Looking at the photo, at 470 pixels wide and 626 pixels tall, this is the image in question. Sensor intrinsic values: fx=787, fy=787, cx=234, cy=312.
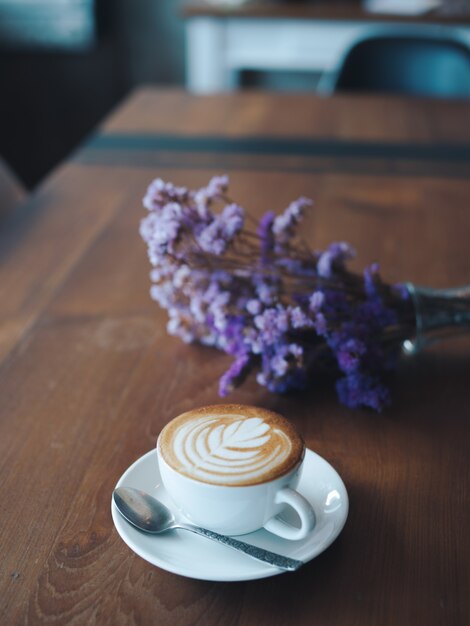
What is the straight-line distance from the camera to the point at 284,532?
1.81ft

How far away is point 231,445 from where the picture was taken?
0.57 metres

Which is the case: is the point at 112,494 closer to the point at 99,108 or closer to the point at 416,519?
the point at 416,519

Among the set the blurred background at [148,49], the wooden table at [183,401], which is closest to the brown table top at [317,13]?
the blurred background at [148,49]

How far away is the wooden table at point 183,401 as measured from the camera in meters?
0.54

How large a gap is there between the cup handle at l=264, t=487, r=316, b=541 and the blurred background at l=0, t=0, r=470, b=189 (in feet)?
7.41

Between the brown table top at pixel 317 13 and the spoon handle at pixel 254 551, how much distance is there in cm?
283

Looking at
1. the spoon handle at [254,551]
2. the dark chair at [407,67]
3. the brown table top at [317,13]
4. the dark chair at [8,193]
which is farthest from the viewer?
A: the brown table top at [317,13]

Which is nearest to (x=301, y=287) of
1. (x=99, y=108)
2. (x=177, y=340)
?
(x=177, y=340)

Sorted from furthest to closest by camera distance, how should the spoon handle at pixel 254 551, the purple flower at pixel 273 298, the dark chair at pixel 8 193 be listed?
the dark chair at pixel 8 193 < the purple flower at pixel 273 298 < the spoon handle at pixel 254 551

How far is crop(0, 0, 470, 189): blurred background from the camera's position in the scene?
3.09 metres

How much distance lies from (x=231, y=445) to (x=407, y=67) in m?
1.90

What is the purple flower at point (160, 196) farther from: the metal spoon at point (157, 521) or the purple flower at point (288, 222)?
the metal spoon at point (157, 521)

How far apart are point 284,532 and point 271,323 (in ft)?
0.77

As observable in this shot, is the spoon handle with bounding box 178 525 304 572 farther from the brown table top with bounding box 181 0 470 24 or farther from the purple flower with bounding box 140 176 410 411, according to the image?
the brown table top with bounding box 181 0 470 24
